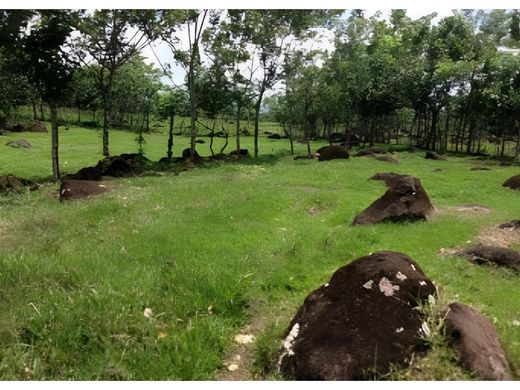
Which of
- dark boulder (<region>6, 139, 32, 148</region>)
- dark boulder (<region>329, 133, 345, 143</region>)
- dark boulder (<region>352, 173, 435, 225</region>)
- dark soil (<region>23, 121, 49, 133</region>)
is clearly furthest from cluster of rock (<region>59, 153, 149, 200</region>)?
dark boulder (<region>329, 133, 345, 143</region>)

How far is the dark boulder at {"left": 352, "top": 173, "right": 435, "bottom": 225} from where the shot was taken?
16.5 m

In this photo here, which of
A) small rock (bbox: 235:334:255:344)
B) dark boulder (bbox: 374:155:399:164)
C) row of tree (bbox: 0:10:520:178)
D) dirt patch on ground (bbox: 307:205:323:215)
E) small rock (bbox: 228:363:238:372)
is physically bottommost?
small rock (bbox: 228:363:238:372)

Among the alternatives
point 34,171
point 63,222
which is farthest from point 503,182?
point 34,171

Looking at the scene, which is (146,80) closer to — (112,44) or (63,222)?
(112,44)

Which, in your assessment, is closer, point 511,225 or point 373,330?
point 373,330

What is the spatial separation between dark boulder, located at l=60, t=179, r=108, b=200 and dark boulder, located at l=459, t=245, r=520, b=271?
17.2 metres

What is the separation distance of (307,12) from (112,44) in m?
18.8

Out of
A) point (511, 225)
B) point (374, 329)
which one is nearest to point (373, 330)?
point (374, 329)

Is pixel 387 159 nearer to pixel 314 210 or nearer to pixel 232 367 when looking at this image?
pixel 314 210

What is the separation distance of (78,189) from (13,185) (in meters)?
6.88

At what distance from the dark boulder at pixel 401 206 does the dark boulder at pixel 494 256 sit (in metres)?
3.99

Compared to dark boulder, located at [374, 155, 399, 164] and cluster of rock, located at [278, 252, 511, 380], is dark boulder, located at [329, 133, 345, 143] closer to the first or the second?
dark boulder, located at [374, 155, 399, 164]

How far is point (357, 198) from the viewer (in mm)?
21859

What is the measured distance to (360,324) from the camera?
22.8 ft
